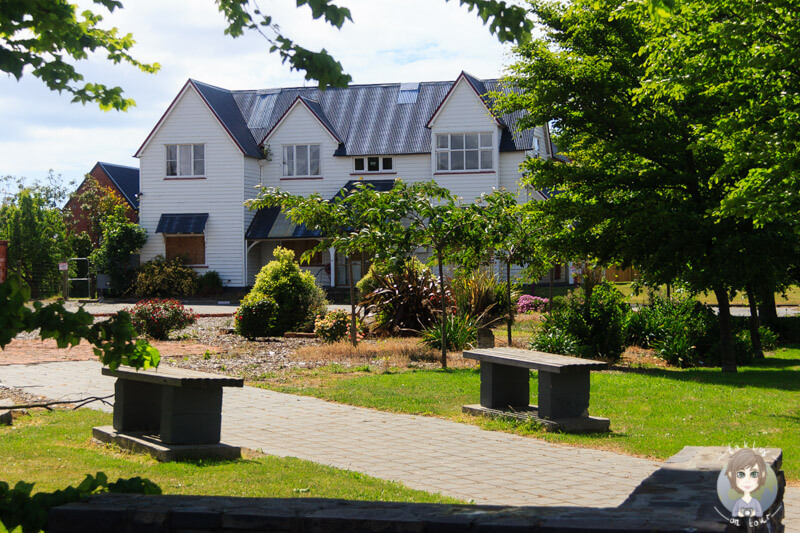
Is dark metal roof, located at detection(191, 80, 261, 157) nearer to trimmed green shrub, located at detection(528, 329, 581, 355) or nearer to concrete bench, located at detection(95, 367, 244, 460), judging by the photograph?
trimmed green shrub, located at detection(528, 329, 581, 355)

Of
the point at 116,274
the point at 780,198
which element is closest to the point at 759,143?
the point at 780,198

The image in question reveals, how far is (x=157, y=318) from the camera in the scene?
62.6ft

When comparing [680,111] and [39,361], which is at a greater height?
[680,111]

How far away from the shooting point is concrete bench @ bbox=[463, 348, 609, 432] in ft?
30.0

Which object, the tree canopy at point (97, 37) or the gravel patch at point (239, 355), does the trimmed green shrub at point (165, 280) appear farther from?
the tree canopy at point (97, 37)

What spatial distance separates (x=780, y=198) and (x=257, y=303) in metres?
12.2

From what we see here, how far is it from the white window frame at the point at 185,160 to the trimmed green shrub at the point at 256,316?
68.0 ft

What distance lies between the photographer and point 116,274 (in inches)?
1494

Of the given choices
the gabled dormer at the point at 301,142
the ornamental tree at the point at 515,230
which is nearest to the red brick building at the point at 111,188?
the gabled dormer at the point at 301,142

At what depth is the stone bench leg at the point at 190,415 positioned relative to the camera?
7613 millimetres

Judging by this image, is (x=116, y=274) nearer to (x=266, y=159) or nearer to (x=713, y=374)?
(x=266, y=159)

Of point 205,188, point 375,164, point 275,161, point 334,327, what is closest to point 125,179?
point 205,188

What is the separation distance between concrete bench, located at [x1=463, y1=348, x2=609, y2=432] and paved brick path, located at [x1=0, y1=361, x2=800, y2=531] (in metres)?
0.58

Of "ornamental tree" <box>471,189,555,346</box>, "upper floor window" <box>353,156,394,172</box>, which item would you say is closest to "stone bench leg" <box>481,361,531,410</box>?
"ornamental tree" <box>471,189,555,346</box>
